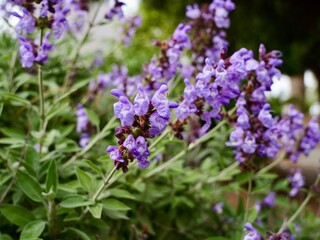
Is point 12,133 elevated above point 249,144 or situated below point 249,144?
below

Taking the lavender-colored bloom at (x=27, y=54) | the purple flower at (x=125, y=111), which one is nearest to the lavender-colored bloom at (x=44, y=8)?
the lavender-colored bloom at (x=27, y=54)

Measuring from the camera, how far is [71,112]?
2400 millimetres

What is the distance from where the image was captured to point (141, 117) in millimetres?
1046

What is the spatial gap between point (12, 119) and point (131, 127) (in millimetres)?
1246

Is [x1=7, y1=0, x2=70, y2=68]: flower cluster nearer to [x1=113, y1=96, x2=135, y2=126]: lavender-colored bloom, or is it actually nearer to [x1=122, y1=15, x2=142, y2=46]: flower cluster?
[x1=113, y1=96, x2=135, y2=126]: lavender-colored bloom

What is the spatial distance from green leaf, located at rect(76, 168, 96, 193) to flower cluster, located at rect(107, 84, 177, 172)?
0.35 meters

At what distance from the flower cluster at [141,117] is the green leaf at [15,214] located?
51cm

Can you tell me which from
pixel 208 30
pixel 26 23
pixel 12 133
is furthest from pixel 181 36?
pixel 12 133

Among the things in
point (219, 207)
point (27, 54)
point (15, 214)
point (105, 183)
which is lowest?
point (219, 207)

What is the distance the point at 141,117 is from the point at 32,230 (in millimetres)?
561

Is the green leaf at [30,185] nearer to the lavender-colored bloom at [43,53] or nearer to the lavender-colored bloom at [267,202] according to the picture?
the lavender-colored bloom at [43,53]

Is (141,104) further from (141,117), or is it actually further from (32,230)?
(32,230)

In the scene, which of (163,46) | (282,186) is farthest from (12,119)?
(282,186)

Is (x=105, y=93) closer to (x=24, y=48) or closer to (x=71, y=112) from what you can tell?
(x=71, y=112)
